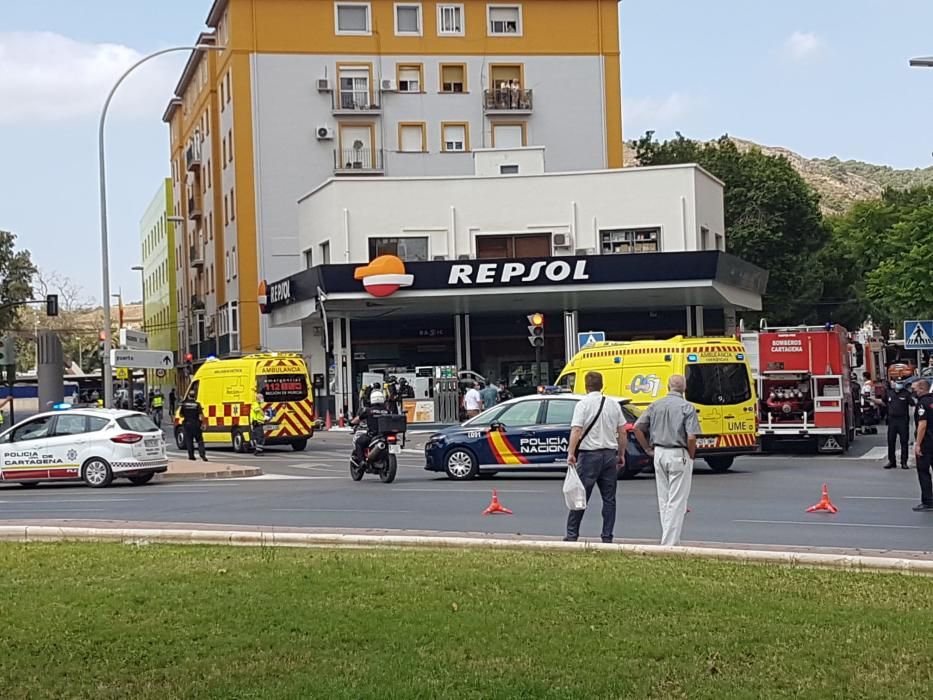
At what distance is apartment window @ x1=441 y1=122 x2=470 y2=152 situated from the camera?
6350 centimetres

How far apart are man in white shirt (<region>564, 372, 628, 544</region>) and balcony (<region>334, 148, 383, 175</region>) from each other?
49.2m

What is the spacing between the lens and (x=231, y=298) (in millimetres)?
66000

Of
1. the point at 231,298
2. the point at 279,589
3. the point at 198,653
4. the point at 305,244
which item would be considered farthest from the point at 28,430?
the point at 231,298

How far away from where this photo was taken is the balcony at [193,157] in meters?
75.8

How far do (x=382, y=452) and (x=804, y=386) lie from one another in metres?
11.0

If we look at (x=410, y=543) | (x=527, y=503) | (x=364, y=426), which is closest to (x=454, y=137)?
(x=364, y=426)

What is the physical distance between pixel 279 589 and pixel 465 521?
7.12 meters

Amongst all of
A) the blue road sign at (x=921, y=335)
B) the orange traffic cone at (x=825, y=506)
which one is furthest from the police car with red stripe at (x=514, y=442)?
the blue road sign at (x=921, y=335)

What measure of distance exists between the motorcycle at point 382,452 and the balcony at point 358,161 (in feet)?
126

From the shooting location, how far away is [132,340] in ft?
114

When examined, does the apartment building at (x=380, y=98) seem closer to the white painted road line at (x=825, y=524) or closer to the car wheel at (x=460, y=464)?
the car wheel at (x=460, y=464)

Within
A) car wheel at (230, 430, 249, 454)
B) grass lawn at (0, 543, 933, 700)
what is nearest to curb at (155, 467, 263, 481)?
car wheel at (230, 430, 249, 454)

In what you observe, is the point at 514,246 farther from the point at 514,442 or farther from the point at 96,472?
the point at 96,472

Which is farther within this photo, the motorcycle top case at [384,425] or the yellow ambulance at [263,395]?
the yellow ambulance at [263,395]
